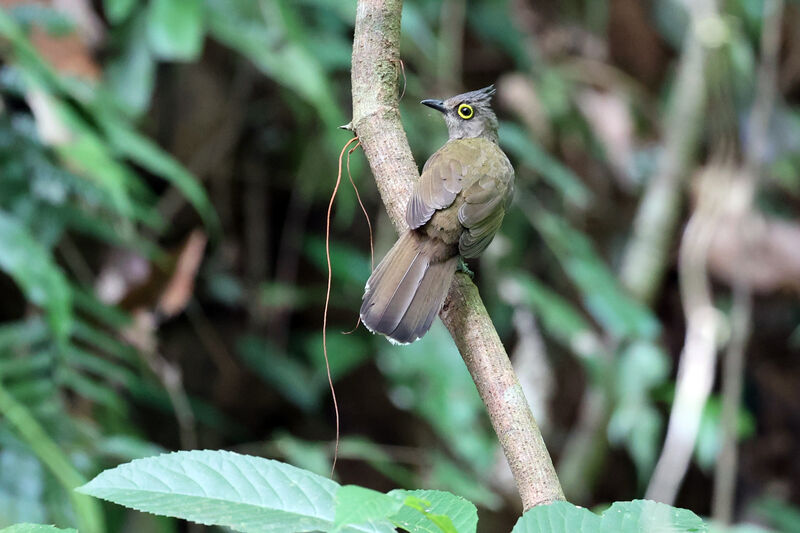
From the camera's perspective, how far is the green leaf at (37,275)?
2428 mm

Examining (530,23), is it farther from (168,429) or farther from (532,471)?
(532,471)

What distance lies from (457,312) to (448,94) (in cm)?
286

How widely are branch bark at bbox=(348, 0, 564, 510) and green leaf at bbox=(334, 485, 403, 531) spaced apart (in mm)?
442

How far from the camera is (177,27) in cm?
295

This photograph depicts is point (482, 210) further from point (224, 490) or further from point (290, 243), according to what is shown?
point (290, 243)

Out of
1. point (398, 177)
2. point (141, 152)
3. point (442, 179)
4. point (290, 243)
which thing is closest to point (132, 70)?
point (141, 152)

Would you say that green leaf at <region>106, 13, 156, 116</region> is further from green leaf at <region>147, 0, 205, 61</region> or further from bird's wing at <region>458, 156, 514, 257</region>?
bird's wing at <region>458, 156, 514, 257</region>

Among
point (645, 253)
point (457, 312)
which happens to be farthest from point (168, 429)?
point (457, 312)

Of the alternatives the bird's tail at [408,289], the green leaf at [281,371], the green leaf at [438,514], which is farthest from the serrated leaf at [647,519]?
the green leaf at [281,371]

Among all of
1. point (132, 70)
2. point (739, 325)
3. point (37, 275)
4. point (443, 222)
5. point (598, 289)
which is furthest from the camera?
point (598, 289)

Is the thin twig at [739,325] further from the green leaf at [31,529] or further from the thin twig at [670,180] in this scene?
the green leaf at [31,529]

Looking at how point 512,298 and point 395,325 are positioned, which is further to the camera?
point 512,298

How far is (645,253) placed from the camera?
14.6ft

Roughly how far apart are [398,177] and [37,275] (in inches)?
57.2
